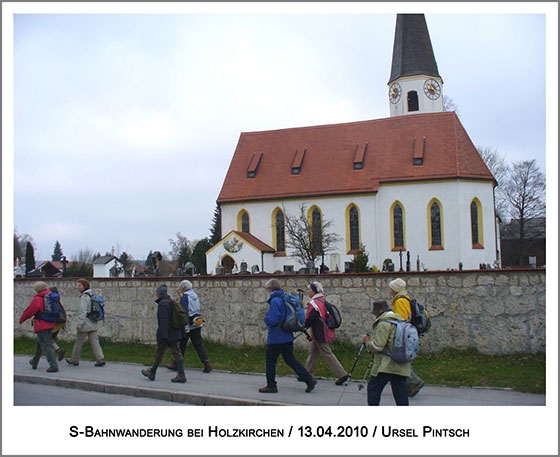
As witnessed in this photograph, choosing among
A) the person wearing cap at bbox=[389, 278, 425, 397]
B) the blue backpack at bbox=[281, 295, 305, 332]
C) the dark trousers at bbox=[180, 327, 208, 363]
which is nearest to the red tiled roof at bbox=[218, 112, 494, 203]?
the dark trousers at bbox=[180, 327, 208, 363]

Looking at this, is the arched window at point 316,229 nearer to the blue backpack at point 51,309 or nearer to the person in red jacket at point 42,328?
the blue backpack at point 51,309

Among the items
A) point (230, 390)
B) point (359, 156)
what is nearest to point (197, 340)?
point (230, 390)

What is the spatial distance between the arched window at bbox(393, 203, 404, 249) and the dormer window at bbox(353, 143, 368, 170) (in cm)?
388

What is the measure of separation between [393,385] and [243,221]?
3250 cm

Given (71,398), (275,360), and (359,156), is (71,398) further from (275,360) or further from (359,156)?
(359,156)

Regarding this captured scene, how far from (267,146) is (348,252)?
11261mm

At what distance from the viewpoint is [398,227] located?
35000 millimetres

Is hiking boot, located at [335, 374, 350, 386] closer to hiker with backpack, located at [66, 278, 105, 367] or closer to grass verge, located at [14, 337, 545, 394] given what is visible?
grass verge, located at [14, 337, 545, 394]

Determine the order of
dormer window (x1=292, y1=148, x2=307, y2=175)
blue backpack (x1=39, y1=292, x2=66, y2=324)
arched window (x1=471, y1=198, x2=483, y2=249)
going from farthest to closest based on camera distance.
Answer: dormer window (x1=292, y1=148, x2=307, y2=175), arched window (x1=471, y1=198, x2=483, y2=249), blue backpack (x1=39, y1=292, x2=66, y2=324)

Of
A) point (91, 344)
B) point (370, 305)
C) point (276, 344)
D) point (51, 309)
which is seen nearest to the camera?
point (276, 344)

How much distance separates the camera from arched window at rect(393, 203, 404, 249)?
34719 millimetres

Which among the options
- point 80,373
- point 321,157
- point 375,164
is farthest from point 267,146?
point 80,373

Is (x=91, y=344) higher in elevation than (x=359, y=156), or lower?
lower

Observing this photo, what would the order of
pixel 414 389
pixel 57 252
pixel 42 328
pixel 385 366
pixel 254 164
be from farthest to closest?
pixel 57 252, pixel 254 164, pixel 42 328, pixel 414 389, pixel 385 366
